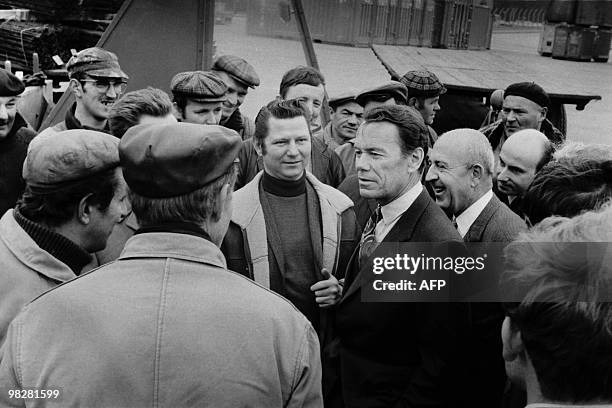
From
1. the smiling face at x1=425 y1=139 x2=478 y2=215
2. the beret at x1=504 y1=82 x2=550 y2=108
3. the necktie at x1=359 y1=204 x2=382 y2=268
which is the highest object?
the beret at x1=504 y1=82 x2=550 y2=108

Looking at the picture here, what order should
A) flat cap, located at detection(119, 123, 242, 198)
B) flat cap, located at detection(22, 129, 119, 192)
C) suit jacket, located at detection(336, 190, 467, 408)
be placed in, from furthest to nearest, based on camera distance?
suit jacket, located at detection(336, 190, 467, 408), flat cap, located at detection(22, 129, 119, 192), flat cap, located at detection(119, 123, 242, 198)

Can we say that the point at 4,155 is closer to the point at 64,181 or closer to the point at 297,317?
the point at 64,181

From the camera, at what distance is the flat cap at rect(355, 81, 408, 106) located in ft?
15.0

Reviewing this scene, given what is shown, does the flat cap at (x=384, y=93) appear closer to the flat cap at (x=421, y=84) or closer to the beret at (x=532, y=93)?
the flat cap at (x=421, y=84)

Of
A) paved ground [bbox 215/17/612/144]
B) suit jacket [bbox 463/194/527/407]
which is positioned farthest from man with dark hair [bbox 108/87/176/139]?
paved ground [bbox 215/17/612/144]

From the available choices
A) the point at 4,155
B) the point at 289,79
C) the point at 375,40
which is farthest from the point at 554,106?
the point at 375,40

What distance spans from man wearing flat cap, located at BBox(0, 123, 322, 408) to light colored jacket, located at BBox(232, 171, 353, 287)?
1.23m

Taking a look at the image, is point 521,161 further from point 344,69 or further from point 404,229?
point 344,69

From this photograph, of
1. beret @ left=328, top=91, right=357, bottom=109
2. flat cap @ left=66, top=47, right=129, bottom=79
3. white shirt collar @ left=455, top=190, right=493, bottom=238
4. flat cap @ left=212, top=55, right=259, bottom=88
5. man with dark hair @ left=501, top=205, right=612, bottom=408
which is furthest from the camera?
flat cap @ left=212, top=55, right=259, bottom=88

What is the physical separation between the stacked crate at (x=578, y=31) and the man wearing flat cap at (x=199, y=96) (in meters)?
18.5

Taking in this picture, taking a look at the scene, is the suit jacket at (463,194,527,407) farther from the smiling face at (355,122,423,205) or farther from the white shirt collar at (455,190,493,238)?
the smiling face at (355,122,423,205)

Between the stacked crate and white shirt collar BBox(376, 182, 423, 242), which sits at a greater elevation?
the stacked crate

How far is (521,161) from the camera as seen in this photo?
350 centimetres

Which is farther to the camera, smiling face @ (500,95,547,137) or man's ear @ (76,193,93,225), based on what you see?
smiling face @ (500,95,547,137)
